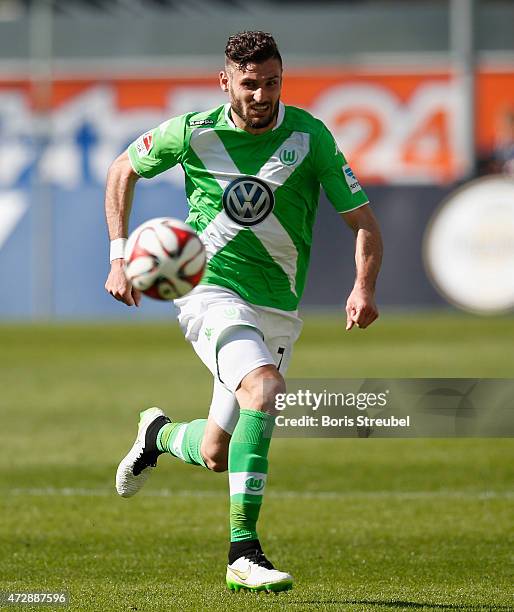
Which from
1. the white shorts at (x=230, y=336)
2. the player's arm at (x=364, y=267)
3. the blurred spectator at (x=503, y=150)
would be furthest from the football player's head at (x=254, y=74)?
the blurred spectator at (x=503, y=150)

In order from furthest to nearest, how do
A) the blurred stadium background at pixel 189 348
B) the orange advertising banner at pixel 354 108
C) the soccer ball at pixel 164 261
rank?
1. the orange advertising banner at pixel 354 108
2. the blurred stadium background at pixel 189 348
3. the soccer ball at pixel 164 261

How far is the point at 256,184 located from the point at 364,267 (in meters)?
0.62

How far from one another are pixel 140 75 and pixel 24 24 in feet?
12.1

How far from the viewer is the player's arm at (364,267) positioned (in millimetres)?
5898

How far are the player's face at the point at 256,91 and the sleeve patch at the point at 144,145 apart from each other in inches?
16.4

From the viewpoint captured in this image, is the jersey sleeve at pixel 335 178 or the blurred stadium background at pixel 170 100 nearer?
the jersey sleeve at pixel 335 178

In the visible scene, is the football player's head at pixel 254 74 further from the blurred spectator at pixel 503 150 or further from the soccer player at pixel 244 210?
the blurred spectator at pixel 503 150

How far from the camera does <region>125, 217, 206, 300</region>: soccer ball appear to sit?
570 cm

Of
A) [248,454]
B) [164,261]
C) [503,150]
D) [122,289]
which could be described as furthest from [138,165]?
[503,150]

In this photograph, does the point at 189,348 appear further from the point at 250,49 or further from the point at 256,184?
the point at 250,49

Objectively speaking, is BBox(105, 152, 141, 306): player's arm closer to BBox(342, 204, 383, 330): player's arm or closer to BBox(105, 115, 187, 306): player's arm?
BBox(105, 115, 187, 306): player's arm

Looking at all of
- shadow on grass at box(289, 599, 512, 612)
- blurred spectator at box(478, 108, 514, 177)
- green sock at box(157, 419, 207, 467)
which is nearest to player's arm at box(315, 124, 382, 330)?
green sock at box(157, 419, 207, 467)

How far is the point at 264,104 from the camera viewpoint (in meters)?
6.11

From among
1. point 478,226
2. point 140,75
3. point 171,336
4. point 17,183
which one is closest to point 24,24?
point 140,75
